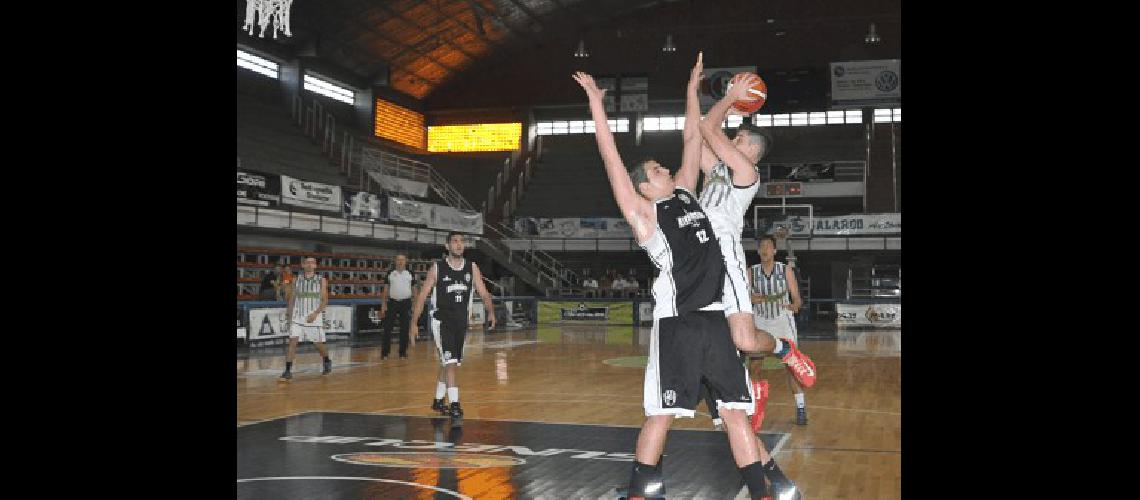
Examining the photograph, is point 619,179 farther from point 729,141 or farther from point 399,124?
point 399,124

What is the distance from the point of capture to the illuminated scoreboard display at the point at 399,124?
1448 inches

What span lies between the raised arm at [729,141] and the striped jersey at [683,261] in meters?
0.39

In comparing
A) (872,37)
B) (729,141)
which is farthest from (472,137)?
(729,141)

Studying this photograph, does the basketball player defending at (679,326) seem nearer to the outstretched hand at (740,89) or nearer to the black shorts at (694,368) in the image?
the black shorts at (694,368)

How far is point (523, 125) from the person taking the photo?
3994 cm

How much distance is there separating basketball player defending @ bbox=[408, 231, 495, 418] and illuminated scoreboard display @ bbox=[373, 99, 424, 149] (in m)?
28.2

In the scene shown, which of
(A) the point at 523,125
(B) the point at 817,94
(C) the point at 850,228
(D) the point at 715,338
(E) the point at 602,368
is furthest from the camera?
(A) the point at 523,125

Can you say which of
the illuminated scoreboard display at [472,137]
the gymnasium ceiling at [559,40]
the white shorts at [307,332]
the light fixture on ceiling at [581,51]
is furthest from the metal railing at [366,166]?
the white shorts at [307,332]

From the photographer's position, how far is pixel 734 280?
4457 mm

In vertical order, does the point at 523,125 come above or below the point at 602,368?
above
